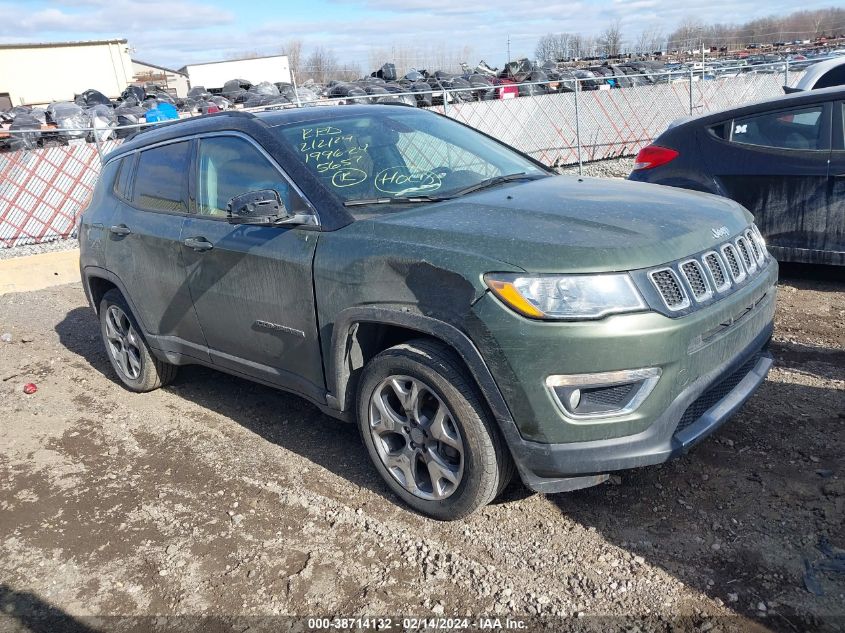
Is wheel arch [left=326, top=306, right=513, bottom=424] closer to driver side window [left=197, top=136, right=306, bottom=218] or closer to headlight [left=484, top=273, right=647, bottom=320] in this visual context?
headlight [left=484, top=273, right=647, bottom=320]

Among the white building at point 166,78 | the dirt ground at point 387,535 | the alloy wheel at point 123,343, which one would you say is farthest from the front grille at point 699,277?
the white building at point 166,78

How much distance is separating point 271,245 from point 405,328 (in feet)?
2.90

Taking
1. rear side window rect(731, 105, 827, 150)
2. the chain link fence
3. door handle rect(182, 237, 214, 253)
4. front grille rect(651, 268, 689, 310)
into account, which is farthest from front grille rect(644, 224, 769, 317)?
the chain link fence

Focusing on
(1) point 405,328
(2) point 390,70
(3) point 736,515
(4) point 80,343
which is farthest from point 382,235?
(2) point 390,70

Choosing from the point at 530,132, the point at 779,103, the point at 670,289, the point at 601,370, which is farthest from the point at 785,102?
the point at 530,132

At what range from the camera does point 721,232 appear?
3.16 meters

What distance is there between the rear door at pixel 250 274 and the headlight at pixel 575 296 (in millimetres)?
1152

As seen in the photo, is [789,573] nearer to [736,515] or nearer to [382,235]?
[736,515]

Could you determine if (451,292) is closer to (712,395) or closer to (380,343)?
(380,343)

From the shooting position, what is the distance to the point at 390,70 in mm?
26703

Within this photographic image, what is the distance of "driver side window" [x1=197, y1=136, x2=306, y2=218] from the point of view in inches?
144

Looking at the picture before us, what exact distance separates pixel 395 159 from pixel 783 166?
11.4 feet

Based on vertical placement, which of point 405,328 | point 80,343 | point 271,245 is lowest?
point 80,343

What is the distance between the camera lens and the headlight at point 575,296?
270 cm
